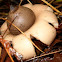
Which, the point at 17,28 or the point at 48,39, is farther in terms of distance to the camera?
the point at 17,28

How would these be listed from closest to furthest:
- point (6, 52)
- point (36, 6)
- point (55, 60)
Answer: point (55, 60) → point (6, 52) → point (36, 6)

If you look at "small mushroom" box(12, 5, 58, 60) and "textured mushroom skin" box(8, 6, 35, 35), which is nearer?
"small mushroom" box(12, 5, 58, 60)

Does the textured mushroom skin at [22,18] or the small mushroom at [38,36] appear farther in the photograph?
the textured mushroom skin at [22,18]

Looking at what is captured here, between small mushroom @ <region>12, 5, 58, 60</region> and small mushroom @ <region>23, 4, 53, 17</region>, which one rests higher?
small mushroom @ <region>23, 4, 53, 17</region>

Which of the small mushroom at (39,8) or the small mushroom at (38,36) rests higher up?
the small mushroom at (39,8)

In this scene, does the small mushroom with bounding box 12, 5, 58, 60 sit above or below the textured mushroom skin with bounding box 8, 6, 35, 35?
below

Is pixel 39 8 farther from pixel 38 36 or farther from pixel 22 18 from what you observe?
pixel 38 36

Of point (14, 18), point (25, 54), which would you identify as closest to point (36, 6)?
point (14, 18)

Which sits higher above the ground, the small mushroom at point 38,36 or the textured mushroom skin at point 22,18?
the textured mushroom skin at point 22,18

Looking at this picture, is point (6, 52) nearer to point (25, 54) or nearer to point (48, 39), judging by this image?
point (25, 54)

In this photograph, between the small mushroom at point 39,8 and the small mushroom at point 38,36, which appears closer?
the small mushroom at point 38,36

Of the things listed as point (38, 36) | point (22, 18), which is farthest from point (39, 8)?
point (38, 36)
